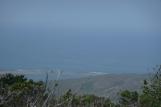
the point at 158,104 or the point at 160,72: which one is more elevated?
the point at 160,72

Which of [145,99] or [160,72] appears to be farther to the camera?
[145,99]

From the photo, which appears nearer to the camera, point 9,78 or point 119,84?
point 9,78

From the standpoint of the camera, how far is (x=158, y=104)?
1489 centimetres

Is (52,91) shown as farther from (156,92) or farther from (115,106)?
(115,106)

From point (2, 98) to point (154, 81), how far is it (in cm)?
965

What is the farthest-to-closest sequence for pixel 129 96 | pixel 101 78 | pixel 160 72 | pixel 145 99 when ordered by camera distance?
1. pixel 101 78
2. pixel 129 96
3. pixel 145 99
4. pixel 160 72

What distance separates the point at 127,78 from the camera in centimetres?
9825

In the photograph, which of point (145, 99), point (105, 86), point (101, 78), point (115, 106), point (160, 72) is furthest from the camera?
point (101, 78)

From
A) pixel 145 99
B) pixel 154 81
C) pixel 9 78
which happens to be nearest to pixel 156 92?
pixel 154 81

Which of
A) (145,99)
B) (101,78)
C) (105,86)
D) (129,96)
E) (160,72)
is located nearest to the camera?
(160,72)

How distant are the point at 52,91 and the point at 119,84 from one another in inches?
3497

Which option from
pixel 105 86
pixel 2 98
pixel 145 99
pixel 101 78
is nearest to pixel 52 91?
pixel 2 98

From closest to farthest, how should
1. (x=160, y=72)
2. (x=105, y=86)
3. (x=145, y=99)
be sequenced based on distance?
(x=160, y=72), (x=145, y=99), (x=105, y=86)

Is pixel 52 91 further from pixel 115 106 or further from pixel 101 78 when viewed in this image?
pixel 101 78
